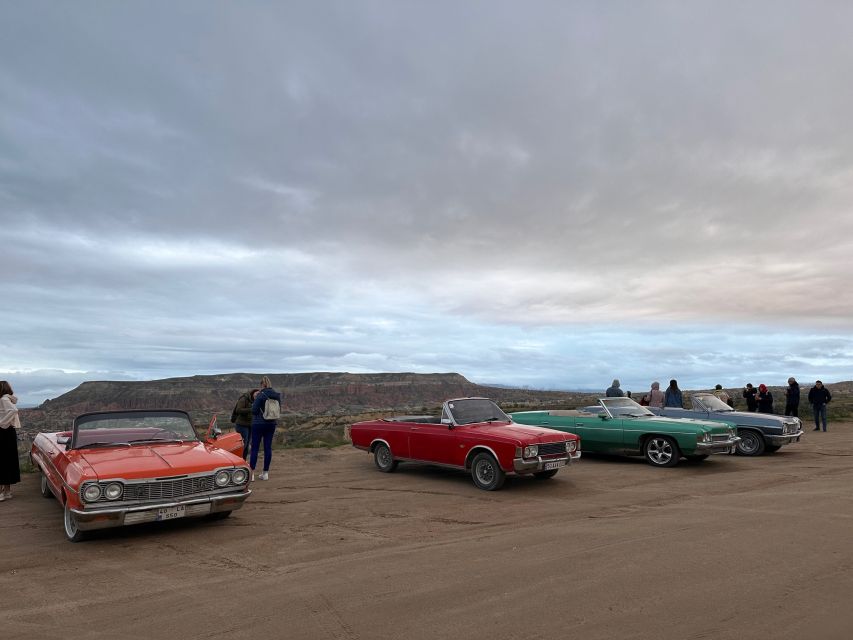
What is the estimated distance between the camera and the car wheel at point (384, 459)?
12141mm

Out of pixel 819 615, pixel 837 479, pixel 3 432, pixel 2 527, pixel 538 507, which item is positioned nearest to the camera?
pixel 819 615

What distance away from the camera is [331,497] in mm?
9602

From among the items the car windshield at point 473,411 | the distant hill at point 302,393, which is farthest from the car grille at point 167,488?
the distant hill at point 302,393

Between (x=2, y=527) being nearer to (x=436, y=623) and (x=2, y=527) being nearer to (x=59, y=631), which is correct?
(x=59, y=631)

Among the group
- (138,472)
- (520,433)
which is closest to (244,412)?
(138,472)

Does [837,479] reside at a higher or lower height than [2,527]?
higher

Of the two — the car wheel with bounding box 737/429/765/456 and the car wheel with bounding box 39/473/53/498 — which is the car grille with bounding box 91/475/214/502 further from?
the car wheel with bounding box 737/429/765/456

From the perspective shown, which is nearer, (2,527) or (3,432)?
(2,527)

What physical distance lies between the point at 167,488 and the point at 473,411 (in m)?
5.81

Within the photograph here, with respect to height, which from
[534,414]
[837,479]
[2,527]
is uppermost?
[534,414]

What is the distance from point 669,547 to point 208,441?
646cm

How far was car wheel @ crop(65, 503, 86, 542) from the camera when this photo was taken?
7.00m

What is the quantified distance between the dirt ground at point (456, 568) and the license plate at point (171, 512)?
11.4 inches

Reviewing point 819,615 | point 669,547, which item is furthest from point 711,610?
point 669,547
